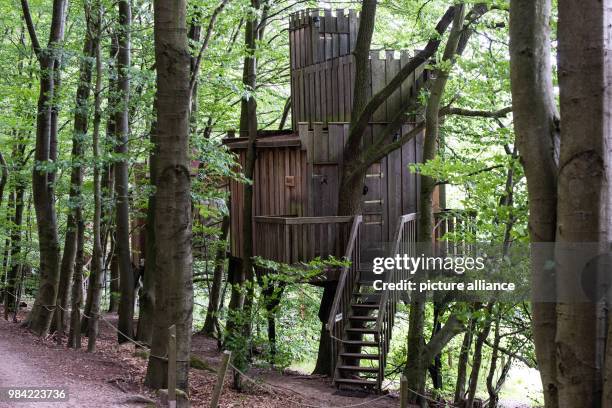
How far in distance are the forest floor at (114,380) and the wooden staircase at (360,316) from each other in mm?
500

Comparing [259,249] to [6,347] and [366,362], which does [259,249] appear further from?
[366,362]

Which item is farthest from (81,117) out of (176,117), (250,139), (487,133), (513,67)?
(513,67)

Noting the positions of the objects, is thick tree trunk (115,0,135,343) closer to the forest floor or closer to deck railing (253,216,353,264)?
the forest floor

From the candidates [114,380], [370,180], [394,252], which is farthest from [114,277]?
[114,380]

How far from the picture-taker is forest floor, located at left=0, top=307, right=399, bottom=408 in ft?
29.7

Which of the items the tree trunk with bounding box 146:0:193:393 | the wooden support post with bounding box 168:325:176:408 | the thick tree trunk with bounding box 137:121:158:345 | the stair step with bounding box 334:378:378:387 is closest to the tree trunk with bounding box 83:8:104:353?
the thick tree trunk with bounding box 137:121:158:345

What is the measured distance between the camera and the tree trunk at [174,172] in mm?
7922

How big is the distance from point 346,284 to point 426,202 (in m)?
3.25

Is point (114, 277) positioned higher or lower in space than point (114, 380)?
higher

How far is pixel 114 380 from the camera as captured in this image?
10.0 meters

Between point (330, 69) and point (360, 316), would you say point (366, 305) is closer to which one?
point (360, 316)

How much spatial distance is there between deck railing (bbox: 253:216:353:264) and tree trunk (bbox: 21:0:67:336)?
500cm

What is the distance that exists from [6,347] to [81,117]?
486cm

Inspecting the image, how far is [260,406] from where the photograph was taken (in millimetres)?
10102
